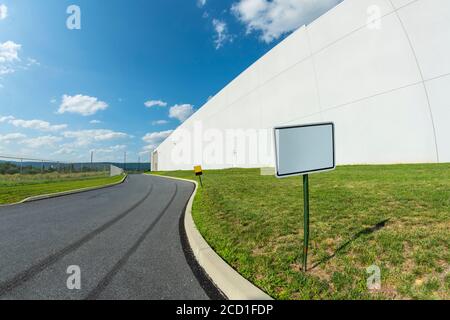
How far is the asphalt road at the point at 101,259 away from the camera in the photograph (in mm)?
2733

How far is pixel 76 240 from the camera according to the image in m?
4.73

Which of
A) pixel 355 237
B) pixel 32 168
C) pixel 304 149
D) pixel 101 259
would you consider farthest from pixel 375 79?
pixel 32 168

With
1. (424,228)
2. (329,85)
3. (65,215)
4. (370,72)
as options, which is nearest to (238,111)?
(329,85)

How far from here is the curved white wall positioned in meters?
13.7

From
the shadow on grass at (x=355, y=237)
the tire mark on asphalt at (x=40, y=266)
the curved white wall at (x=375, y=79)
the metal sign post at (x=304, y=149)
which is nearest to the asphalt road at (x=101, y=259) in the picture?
the tire mark on asphalt at (x=40, y=266)

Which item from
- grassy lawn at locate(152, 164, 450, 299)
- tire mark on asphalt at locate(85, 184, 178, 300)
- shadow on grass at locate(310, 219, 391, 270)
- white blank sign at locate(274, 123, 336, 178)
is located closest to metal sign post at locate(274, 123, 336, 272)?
white blank sign at locate(274, 123, 336, 178)

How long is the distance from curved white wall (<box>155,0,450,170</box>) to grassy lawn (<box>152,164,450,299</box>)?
1035 cm

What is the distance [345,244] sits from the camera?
3.50 m

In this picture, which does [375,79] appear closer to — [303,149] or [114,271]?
[303,149]

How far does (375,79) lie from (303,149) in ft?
58.0

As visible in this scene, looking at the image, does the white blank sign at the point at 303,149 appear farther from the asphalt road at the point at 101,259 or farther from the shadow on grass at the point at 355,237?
the asphalt road at the point at 101,259

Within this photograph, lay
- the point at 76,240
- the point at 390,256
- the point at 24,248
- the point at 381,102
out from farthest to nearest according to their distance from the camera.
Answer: the point at 381,102
the point at 76,240
the point at 24,248
the point at 390,256
